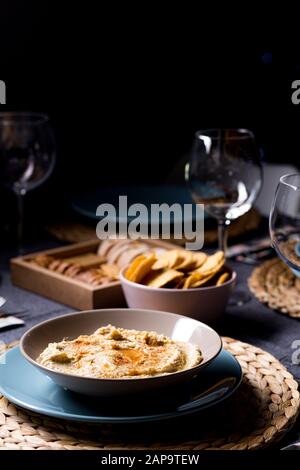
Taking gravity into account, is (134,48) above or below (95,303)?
above

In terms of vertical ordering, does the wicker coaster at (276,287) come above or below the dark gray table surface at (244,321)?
above

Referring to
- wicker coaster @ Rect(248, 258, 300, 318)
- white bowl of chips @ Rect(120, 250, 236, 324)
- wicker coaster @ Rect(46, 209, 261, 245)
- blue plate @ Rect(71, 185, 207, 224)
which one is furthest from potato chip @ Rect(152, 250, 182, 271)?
blue plate @ Rect(71, 185, 207, 224)

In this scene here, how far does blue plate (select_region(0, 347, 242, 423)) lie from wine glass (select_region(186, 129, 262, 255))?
0.55 meters

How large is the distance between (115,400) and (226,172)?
0.70 m

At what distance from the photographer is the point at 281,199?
1.11 m

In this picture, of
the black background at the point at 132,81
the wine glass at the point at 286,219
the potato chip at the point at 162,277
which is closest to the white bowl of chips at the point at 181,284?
the potato chip at the point at 162,277

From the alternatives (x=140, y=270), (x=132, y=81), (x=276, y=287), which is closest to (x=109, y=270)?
(x=140, y=270)

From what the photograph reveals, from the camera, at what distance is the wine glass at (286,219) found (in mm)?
1103

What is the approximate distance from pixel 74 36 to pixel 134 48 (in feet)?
0.72

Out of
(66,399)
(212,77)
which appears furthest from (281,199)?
(212,77)

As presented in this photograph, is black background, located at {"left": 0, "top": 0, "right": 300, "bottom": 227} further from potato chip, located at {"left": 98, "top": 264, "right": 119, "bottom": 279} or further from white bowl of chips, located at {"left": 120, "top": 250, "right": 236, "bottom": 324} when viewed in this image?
white bowl of chips, located at {"left": 120, "top": 250, "right": 236, "bottom": 324}

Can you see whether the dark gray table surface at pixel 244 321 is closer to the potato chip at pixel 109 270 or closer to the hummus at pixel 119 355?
the potato chip at pixel 109 270

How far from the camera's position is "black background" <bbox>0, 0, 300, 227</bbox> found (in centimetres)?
227

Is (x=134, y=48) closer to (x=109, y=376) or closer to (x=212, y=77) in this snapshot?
(x=212, y=77)
